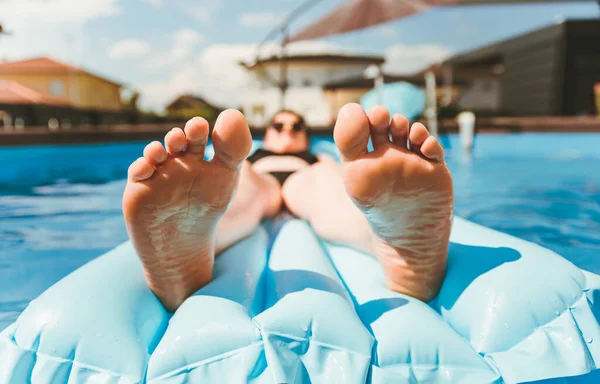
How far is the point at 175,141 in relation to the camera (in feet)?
2.74

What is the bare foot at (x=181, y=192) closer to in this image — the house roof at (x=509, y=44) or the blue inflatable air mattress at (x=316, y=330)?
the blue inflatable air mattress at (x=316, y=330)

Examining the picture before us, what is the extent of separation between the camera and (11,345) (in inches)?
32.8

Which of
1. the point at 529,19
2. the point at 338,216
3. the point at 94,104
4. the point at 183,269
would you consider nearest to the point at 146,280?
the point at 183,269

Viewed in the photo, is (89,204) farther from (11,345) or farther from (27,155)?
(27,155)

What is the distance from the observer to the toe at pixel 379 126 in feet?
2.80

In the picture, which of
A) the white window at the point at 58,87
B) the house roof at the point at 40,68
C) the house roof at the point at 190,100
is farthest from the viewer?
the house roof at the point at 190,100

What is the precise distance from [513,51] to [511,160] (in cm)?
673

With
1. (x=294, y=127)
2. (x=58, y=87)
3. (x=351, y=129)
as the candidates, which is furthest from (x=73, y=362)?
(x=58, y=87)

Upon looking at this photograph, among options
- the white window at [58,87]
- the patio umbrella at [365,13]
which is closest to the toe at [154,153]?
the patio umbrella at [365,13]

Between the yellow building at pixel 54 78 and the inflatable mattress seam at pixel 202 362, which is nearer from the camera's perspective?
the inflatable mattress seam at pixel 202 362

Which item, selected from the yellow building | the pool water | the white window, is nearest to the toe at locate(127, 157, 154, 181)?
the pool water

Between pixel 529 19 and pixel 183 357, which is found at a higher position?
pixel 529 19

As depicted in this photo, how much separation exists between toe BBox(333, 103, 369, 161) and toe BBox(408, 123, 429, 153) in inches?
3.5

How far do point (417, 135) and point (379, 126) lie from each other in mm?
→ 75
